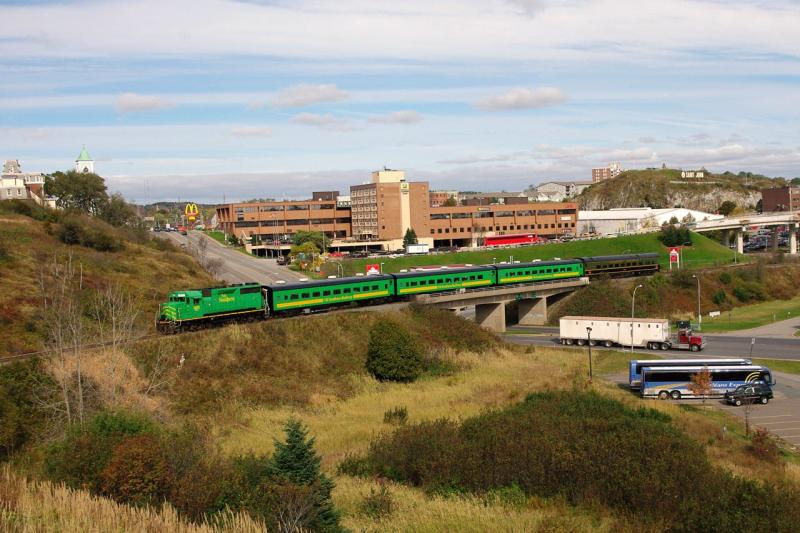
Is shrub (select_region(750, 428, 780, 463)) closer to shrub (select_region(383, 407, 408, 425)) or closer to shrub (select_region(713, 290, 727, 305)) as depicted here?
shrub (select_region(383, 407, 408, 425))

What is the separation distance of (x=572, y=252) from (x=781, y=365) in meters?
60.0

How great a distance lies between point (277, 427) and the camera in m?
35.2

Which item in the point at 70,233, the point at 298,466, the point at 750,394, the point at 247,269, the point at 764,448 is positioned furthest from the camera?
the point at 247,269

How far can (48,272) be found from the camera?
53219 mm

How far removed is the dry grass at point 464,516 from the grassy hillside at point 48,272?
25.6 m

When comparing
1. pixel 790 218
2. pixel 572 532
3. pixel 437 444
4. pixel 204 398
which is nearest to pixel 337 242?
pixel 790 218

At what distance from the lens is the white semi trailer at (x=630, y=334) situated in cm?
5706

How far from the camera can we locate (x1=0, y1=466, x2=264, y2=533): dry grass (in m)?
13.0

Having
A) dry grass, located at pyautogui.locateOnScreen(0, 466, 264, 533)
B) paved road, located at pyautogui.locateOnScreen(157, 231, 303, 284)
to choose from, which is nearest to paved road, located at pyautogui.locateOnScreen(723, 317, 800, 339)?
paved road, located at pyautogui.locateOnScreen(157, 231, 303, 284)

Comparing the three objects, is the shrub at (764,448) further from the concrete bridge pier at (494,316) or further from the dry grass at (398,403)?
the concrete bridge pier at (494,316)

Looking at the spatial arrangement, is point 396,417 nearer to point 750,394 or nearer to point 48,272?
point 750,394

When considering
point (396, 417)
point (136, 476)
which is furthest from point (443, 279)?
point (136, 476)

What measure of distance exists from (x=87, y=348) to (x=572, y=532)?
27.2 m

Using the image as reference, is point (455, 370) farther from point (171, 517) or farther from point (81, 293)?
point (171, 517)
